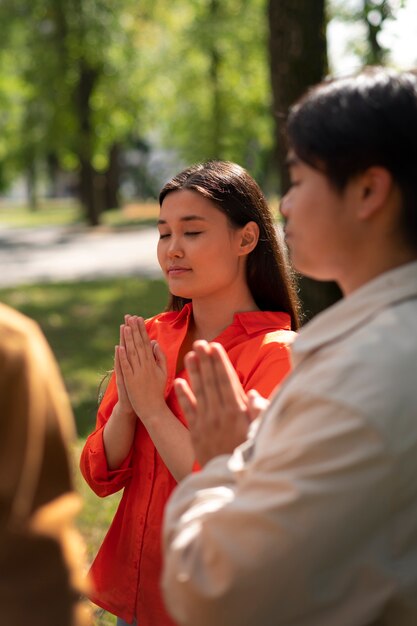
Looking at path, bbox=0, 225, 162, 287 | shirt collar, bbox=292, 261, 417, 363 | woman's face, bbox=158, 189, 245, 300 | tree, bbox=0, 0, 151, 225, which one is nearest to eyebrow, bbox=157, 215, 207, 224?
woman's face, bbox=158, 189, 245, 300

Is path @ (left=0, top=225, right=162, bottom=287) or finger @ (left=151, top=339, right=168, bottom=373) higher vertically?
finger @ (left=151, top=339, right=168, bottom=373)

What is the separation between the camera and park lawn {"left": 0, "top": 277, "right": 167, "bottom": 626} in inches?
231

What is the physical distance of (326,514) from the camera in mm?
1595

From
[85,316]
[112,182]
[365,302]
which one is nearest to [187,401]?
[365,302]

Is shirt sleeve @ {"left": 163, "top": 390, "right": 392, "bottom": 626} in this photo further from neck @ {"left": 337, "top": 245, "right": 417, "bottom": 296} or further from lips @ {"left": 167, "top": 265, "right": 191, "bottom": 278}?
lips @ {"left": 167, "top": 265, "right": 191, "bottom": 278}

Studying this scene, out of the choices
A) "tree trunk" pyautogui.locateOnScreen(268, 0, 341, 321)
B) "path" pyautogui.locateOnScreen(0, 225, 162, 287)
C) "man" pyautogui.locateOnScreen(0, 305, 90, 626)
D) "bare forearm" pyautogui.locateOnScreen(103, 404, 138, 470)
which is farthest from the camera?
"path" pyautogui.locateOnScreen(0, 225, 162, 287)

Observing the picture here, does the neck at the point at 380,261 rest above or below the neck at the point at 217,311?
above

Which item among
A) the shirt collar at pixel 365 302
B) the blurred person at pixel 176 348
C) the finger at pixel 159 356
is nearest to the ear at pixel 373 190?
the shirt collar at pixel 365 302

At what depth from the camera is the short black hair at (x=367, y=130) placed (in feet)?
5.58

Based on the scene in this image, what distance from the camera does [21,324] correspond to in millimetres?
1671

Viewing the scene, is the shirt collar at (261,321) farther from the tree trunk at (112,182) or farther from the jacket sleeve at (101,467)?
the tree trunk at (112,182)

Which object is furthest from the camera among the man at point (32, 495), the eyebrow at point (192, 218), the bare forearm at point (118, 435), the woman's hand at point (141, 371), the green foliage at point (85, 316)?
the green foliage at point (85, 316)

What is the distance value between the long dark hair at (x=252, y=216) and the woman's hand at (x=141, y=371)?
1.59 feet

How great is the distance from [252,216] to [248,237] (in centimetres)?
7
